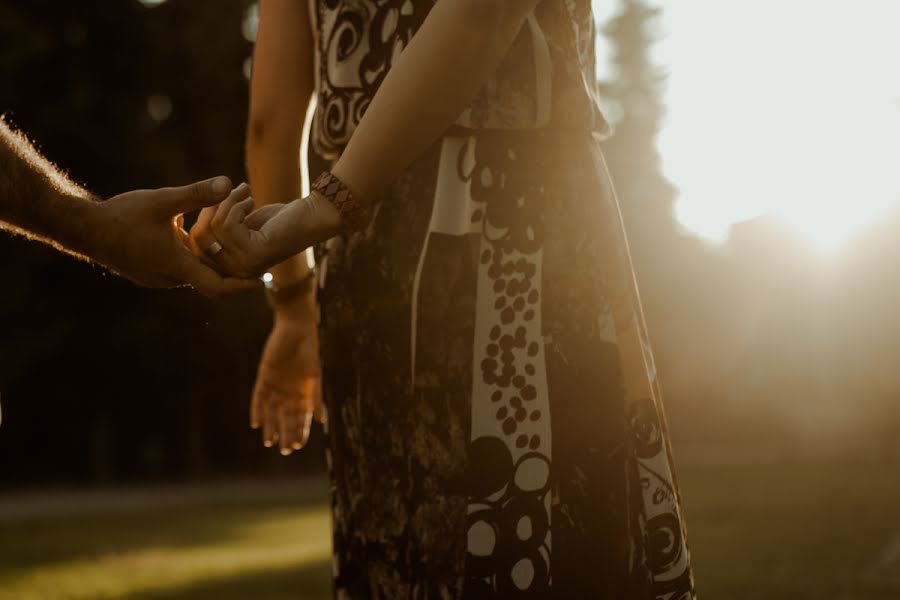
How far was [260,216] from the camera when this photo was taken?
1.83 meters

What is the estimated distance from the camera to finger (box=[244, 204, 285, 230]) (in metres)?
1.82

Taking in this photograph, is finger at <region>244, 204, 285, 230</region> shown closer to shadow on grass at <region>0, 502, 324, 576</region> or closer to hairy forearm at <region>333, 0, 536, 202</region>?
hairy forearm at <region>333, 0, 536, 202</region>

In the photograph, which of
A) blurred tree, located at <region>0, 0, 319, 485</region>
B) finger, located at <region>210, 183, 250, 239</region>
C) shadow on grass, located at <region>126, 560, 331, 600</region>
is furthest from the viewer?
blurred tree, located at <region>0, 0, 319, 485</region>

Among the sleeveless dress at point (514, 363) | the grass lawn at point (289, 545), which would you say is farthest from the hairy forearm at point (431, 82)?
the grass lawn at point (289, 545)

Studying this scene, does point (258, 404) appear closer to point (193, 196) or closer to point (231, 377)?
point (193, 196)

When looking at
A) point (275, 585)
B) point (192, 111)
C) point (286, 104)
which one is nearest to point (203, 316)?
point (192, 111)

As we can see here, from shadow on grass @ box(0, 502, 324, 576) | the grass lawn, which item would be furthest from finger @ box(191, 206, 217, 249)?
shadow on grass @ box(0, 502, 324, 576)

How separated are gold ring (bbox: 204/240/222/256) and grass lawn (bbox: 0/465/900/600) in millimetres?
5024

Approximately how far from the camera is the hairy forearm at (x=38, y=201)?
1908 millimetres

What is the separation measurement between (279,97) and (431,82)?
2.04 feet

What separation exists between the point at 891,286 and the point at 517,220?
85.8 ft

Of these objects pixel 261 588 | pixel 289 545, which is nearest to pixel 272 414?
pixel 261 588

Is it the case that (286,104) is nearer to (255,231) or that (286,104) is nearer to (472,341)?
(255,231)

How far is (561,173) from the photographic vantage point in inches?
73.4
